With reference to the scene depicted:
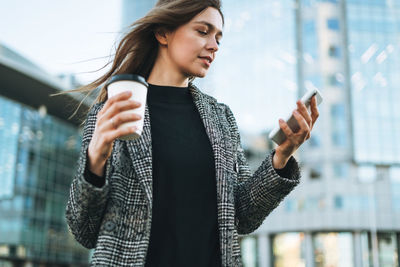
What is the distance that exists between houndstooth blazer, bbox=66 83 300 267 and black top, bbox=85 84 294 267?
0.13 ft

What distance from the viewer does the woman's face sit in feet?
6.39

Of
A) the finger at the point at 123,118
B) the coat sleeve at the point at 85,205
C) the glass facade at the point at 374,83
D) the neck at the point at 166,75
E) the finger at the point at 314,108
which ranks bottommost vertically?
the coat sleeve at the point at 85,205

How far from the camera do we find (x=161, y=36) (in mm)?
2154

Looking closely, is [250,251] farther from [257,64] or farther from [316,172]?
[257,64]

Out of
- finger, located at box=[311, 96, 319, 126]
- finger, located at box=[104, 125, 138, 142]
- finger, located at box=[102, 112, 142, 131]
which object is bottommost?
finger, located at box=[104, 125, 138, 142]

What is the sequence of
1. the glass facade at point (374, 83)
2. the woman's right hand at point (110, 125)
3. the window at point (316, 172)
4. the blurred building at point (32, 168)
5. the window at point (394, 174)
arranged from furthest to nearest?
the window at point (316, 172) → the glass facade at point (374, 83) → the window at point (394, 174) → the blurred building at point (32, 168) → the woman's right hand at point (110, 125)

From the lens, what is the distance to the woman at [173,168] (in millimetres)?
1612

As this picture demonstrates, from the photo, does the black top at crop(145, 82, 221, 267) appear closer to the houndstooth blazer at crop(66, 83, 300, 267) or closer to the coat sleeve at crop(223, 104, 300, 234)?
the houndstooth blazer at crop(66, 83, 300, 267)

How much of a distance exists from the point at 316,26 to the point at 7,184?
32.3 m

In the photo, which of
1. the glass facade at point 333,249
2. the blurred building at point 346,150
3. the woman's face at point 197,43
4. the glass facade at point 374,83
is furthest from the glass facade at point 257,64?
the woman's face at point 197,43

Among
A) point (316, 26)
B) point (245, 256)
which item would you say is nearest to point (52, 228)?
point (245, 256)

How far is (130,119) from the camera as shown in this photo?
140 centimetres

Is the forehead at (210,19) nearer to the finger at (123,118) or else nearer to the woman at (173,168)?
the woman at (173,168)

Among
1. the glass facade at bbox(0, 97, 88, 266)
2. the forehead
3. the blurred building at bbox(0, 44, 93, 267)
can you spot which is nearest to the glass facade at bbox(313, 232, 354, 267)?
the glass facade at bbox(0, 97, 88, 266)
